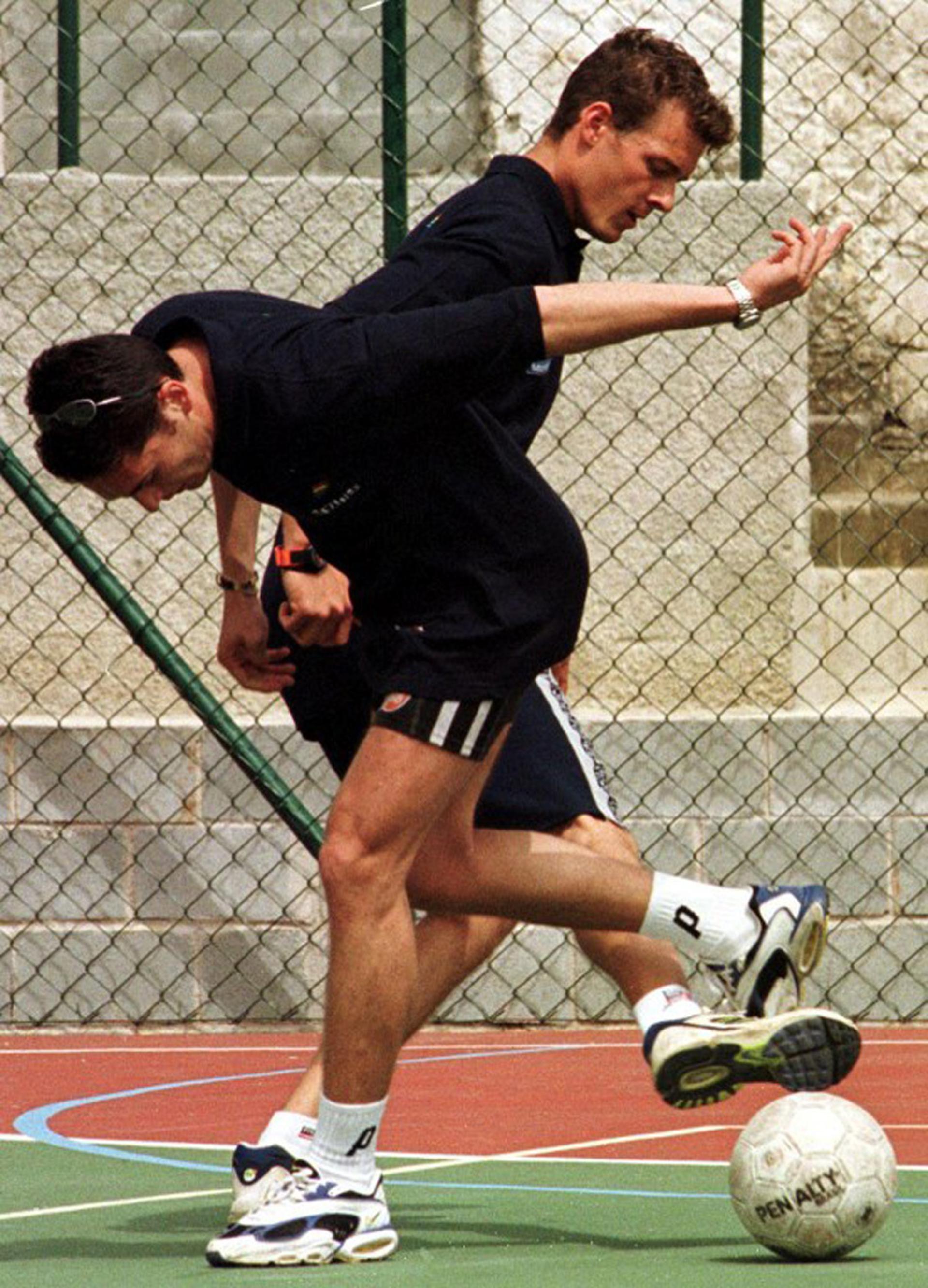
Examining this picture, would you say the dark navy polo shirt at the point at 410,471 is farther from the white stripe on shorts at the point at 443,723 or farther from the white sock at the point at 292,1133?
the white sock at the point at 292,1133

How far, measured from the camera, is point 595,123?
A: 453 cm

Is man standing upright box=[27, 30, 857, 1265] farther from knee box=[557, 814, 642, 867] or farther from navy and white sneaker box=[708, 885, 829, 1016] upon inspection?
knee box=[557, 814, 642, 867]

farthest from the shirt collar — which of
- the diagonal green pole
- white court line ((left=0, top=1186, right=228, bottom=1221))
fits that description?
the diagonal green pole

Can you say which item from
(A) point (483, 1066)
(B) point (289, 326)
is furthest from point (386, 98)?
(B) point (289, 326)

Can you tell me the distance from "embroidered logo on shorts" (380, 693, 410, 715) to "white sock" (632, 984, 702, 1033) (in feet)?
2.36

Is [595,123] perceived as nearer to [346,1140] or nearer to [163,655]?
[346,1140]

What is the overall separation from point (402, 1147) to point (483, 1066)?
5.84ft

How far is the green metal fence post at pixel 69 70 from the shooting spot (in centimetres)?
902

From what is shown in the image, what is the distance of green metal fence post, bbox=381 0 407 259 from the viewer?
28.5 ft

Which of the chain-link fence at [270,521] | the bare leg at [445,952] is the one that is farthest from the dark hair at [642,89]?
the chain-link fence at [270,521]

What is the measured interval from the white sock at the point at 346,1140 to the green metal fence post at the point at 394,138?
4.94 meters

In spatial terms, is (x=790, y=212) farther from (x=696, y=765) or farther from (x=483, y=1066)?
(x=483, y=1066)

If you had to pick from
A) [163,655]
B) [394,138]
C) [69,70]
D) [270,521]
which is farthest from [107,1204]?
[69,70]

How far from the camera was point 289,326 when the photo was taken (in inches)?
161
